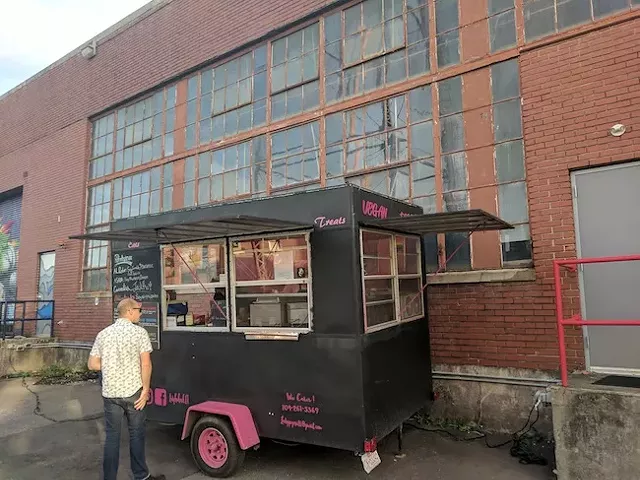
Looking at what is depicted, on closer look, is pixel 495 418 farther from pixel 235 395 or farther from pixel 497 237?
pixel 235 395

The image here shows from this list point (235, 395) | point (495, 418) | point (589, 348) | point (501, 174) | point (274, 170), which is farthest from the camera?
point (274, 170)

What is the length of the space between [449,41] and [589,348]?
477cm

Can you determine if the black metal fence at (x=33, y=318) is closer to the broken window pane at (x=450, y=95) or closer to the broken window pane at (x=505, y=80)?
the broken window pane at (x=450, y=95)

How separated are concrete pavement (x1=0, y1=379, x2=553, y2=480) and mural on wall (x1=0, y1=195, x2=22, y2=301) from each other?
950 centimetres

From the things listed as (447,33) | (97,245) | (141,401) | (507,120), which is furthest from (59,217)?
(507,120)

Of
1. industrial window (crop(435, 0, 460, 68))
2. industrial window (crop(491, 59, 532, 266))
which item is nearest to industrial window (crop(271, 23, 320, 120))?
industrial window (crop(435, 0, 460, 68))

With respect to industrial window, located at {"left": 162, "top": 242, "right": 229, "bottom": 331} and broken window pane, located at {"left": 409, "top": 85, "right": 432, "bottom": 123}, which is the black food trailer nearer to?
industrial window, located at {"left": 162, "top": 242, "right": 229, "bottom": 331}

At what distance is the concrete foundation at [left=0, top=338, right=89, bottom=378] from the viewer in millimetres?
11562

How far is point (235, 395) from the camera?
5.10 meters

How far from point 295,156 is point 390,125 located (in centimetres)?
197

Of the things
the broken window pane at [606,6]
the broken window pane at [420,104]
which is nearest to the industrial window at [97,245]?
the broken window pane at [420,104]

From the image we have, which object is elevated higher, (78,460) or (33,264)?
(33,264)

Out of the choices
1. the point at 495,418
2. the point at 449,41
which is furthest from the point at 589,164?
the point at 495,418

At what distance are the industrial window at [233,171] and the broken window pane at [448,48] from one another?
3701 millimetres
